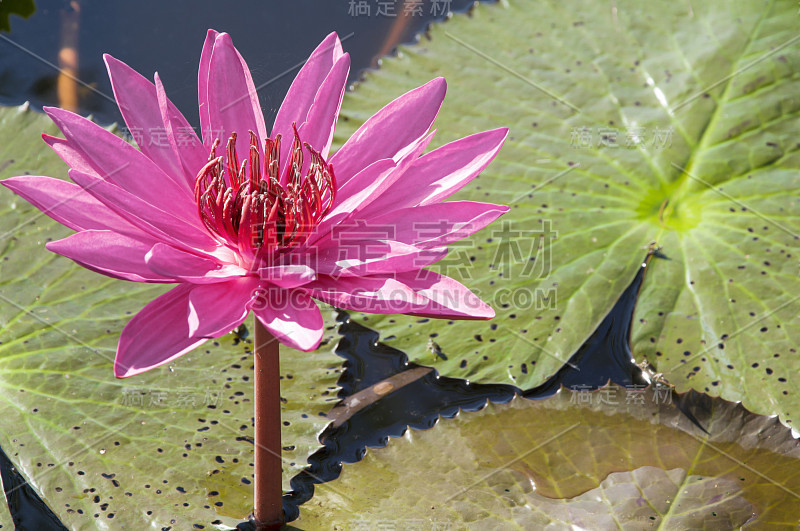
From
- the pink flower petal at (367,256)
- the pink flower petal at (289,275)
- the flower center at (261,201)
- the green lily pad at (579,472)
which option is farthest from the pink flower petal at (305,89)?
the green lily pad at (579,472)

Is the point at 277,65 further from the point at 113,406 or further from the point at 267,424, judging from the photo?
the point at 267,424

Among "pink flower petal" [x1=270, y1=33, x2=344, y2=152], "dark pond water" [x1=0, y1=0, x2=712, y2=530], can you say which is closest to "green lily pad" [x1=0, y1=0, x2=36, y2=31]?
"dark pond water" [x1=0, y1=0, x2=712, y2=530]

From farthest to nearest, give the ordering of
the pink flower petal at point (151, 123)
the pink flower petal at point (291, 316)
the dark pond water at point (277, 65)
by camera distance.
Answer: the dark pond water at point (277, 65) < the pink flower petal at point (151, 123) < the pink flower petal at point (291, 316)

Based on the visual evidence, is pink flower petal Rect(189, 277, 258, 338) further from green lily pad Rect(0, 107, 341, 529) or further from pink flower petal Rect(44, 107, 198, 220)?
green lily pad Rect(0, 107, 341, 529)

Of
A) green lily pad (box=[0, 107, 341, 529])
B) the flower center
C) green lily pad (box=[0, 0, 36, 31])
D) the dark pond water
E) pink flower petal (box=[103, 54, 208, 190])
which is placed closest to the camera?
the flower center

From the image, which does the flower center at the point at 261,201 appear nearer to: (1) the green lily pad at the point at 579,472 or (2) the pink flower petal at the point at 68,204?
(2) the pink flower petal at the point at 68,204

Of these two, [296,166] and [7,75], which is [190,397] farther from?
[7,75]

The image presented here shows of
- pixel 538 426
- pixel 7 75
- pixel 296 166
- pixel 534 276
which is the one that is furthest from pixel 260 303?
pixel 7 75
